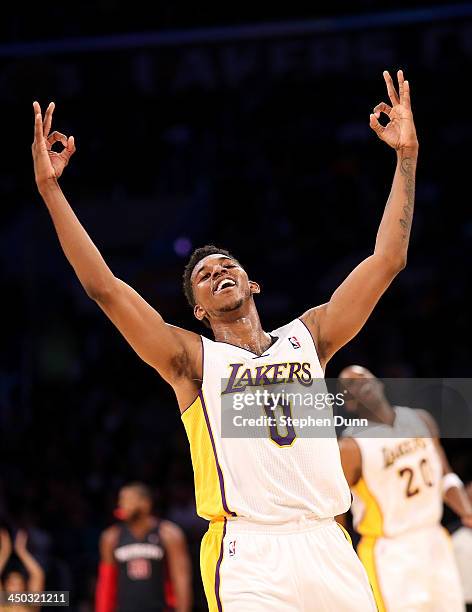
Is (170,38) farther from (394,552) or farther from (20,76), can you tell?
(394,552)

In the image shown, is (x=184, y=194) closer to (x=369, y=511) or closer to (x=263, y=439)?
(x=369, y=511)

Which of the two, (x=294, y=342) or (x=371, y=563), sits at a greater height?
(x=294, y=342)

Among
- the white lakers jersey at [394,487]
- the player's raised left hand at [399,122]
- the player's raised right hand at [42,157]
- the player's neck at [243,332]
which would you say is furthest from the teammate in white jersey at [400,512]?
the player's raised right hand at [42,157]

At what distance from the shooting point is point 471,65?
12461 millimetres

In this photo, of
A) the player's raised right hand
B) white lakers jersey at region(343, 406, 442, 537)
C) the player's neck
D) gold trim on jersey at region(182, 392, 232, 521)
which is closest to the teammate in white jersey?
white lakers jersey at region(343, 406, 442, 537)

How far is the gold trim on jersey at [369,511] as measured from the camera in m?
5.74

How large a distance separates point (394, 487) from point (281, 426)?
2.35 m

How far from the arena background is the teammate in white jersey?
420 cm

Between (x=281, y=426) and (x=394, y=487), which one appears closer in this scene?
(x=281, y=426)

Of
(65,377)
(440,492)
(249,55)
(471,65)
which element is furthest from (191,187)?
(440,492)

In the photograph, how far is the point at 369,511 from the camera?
577 cm

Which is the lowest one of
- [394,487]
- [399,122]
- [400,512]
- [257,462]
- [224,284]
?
[257,462]

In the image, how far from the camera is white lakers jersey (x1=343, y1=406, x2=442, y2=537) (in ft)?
18.8

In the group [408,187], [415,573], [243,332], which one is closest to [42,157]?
[243,332]
